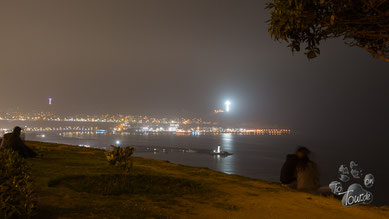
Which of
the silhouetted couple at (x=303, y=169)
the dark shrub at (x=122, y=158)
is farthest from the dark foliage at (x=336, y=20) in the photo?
the dark shrub at (x=122, y=158)

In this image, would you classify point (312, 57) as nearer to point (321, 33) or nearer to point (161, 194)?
point (321, 33)

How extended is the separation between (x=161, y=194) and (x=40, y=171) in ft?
15.4

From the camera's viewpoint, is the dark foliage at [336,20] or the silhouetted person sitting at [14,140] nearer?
the dark foliage at [336,20]

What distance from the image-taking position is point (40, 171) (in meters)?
10.1

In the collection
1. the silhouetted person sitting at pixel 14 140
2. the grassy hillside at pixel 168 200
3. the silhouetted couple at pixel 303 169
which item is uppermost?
the silhouetted person sitting at pixel 14 140

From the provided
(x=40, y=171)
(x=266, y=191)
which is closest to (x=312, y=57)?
(x=266, y=191)

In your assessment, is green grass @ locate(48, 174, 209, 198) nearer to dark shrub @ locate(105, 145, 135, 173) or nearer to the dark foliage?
dark shrub @ locate(105, 145, 135, 173)

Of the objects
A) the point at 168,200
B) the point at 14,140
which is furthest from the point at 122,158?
the point at 14,140

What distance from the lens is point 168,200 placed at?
7.14 meters

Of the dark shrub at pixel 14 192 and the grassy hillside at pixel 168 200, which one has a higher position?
the dark shrub at pixel 14 192

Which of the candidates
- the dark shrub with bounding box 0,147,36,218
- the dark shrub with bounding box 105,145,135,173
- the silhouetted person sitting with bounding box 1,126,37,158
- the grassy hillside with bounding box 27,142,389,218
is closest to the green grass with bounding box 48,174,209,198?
the grassy hillside with bounding box 27,142,389,218

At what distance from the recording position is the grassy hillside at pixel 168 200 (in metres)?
6.04

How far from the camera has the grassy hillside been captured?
6.04 m

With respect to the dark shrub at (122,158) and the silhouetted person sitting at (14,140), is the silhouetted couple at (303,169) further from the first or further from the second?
the silhouetted person sitting at (14,140)
